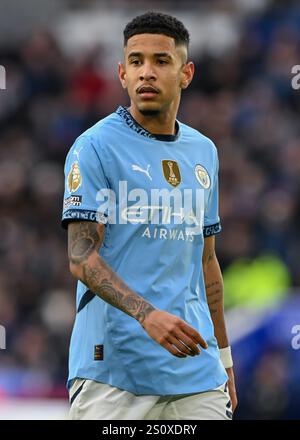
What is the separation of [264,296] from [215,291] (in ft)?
20.6

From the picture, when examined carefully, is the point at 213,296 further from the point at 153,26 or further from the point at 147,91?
the point at 153,26

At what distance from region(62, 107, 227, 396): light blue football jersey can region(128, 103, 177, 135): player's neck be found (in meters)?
0.07

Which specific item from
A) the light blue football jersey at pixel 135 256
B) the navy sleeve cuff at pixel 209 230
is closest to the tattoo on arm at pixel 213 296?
the navy sleeve cuff at pixel 209 230

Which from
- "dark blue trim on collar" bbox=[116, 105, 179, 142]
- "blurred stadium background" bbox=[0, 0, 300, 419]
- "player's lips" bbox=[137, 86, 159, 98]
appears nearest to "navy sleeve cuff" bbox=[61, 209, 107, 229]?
"dark blue trim on collar" bbox=[116, 105, 179, 142]

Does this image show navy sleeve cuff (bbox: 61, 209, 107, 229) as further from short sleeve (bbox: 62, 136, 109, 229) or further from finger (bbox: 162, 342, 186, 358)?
finger (bbox: 162, 342, 186, 358)

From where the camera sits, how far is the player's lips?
5.07m

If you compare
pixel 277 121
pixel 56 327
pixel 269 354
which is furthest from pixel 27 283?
pixel 277 121

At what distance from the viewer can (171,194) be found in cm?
504

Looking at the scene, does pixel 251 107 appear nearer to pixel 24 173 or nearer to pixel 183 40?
pixel 24 173

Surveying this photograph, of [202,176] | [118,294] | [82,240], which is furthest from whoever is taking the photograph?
[202,176]

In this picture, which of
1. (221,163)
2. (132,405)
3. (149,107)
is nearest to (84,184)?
(149,107)

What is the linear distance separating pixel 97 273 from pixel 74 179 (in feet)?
1.39

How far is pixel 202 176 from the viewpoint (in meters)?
5.27

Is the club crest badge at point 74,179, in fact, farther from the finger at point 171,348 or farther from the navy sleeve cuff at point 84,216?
the finger at point 171,348
